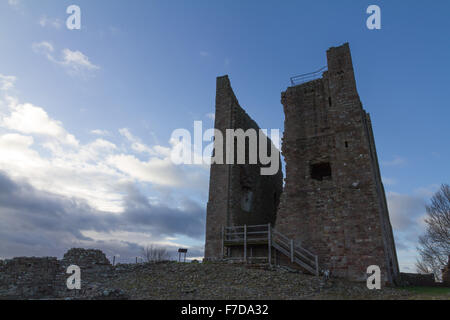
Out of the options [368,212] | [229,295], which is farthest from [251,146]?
[229,295]

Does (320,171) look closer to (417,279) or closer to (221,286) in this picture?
(417,279)

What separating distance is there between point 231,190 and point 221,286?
8.00 meters

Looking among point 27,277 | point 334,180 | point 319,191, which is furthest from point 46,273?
point 334,180

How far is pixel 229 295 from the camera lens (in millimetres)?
9258

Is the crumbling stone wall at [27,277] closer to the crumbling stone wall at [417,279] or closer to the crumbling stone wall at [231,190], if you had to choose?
the crumbling stone wall at [231,190]

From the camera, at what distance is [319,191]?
52.3 feet

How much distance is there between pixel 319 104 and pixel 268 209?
8.96m

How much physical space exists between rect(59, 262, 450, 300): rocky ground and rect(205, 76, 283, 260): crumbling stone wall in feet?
12.6

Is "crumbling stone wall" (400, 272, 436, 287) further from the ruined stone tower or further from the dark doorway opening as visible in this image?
the dark doorway opening

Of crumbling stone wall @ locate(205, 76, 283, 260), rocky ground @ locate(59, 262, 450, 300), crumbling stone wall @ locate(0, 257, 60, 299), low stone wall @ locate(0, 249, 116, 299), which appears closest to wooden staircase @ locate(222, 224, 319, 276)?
crumbling stone wall @ locate(205, 76, 283, 260)

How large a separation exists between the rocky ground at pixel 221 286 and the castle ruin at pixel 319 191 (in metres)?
1.94

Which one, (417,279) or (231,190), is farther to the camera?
(417,279)
